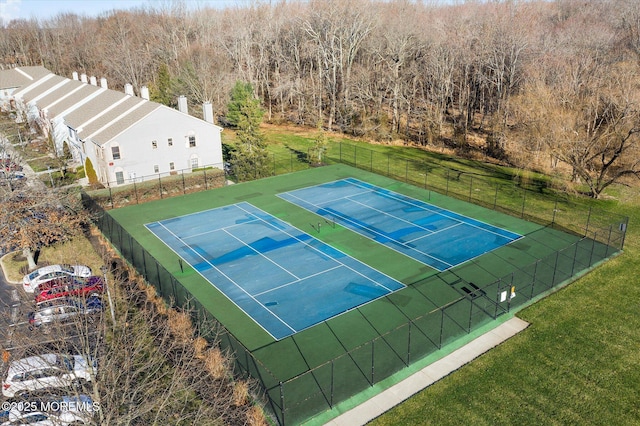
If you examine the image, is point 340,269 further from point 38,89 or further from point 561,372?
point 38,89

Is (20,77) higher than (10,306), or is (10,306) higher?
(20,77)

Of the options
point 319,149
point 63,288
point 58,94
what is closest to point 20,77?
point 58,94

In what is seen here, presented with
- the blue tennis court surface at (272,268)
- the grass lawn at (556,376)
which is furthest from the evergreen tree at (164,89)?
the grass lawn at (556,376)

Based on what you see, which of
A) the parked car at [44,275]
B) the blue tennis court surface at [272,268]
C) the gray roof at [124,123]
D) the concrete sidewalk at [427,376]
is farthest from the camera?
the gray roof at [124,123]

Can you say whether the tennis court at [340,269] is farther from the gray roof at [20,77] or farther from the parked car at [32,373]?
the gray roof at [20,77]

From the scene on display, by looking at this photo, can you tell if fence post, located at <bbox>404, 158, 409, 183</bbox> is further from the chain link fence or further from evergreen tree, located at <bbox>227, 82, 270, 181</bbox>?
evergreen tree, located at <bbox>227, 82, 270, 181</bbox>

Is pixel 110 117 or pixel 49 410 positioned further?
pixel 110 117
